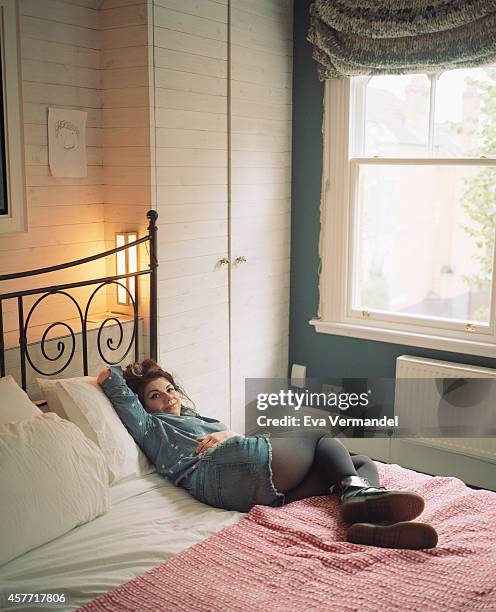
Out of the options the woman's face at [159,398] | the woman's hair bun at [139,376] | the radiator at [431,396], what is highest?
the woman's hair bun at [139,376]

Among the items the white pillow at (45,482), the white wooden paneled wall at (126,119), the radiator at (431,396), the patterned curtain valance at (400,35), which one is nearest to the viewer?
the white pillow at (45,482)

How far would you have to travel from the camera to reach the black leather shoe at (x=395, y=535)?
2.02 metres

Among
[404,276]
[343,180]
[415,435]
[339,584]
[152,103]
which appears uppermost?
[152,103]

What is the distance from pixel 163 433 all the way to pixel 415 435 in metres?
1.62

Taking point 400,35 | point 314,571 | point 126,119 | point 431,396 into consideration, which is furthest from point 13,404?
point 400,35

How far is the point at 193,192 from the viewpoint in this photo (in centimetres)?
341

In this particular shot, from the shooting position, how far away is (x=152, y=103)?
123 inches

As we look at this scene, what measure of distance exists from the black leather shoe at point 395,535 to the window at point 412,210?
1.74 metres

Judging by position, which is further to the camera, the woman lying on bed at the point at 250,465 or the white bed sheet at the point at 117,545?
the woman lying on bed at the point at 250,465

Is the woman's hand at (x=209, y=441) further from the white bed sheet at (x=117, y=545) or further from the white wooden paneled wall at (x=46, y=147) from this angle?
the white wooden paneled wall at (x=46, y=147)

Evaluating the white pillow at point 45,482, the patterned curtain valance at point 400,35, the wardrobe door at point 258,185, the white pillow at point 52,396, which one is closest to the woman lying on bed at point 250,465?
the white pillow at point 52,396

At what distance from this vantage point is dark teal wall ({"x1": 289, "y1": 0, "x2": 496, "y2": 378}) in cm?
396

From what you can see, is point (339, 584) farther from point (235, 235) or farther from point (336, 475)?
point (235, 235)

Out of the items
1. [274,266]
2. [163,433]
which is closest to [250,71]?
[274,266]
